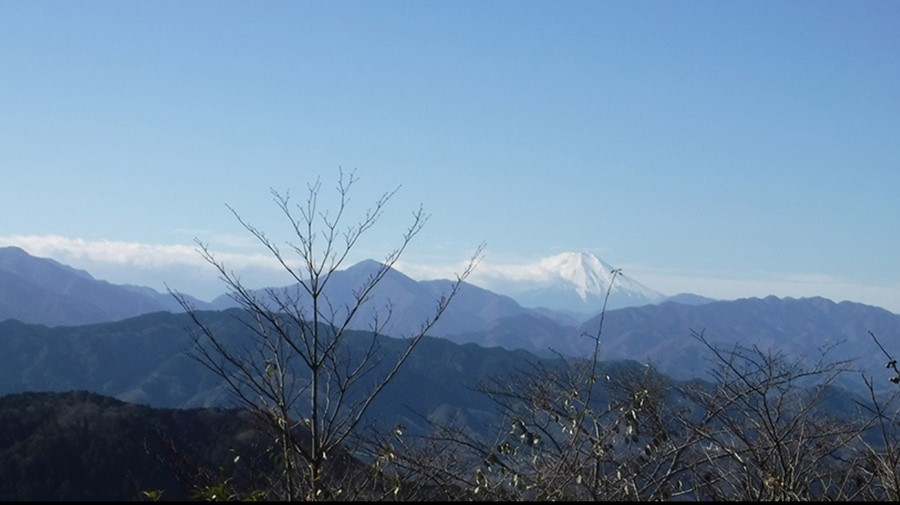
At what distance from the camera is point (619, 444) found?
10086mm

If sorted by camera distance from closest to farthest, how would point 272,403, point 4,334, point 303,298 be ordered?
1. point 272,403
2. point 303,298
3. point 4,334

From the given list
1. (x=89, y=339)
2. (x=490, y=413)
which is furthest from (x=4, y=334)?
(x=490, y=413)

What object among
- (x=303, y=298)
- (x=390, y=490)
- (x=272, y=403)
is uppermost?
(x=303, y=298)

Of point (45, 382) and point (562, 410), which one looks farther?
point (45, 382)

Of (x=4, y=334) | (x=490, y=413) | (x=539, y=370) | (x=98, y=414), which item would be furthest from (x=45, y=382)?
(x=539, y=370)

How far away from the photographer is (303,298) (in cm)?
985

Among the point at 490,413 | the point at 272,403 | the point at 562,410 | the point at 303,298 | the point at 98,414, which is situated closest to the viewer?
the point at 272,403

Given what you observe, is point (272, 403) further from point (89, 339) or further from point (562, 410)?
point (89, 339)

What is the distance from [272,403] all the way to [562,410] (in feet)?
11.5

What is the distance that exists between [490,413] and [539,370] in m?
155

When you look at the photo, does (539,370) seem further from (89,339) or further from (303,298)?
(89,339)

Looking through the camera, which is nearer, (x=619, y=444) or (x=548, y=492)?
(x=548, y=492)

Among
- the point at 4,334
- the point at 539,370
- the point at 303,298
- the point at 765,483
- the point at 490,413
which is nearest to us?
the point at 765,483

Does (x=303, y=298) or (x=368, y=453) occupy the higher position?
(x=303, y=298)
